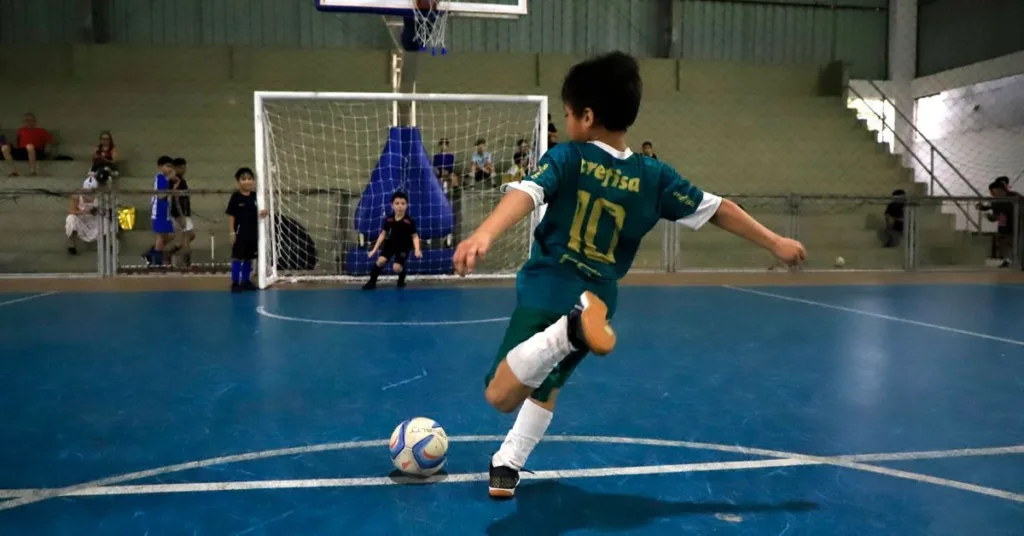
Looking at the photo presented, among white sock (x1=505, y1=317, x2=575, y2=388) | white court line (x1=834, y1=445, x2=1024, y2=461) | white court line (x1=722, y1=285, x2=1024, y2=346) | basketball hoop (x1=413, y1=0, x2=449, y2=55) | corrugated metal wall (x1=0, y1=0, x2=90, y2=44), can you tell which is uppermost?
corrugated metal wall (x1=0, y1=0, x2=90, y2=44)

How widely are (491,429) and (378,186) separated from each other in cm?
796

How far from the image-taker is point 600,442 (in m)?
3.26

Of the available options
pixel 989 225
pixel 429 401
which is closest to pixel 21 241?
pixel 429 401

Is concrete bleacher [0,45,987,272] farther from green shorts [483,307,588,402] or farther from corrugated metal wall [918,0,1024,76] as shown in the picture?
green shorts [483,307,588,402]

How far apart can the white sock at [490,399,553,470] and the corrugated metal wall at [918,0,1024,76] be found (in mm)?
19690

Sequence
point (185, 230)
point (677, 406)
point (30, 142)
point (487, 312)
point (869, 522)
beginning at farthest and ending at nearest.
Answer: point (30, 142)
point (185, 230)
point (487, 312)
point (677, 406)
point (869, 522)

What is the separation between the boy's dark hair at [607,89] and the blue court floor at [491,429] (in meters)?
1.33

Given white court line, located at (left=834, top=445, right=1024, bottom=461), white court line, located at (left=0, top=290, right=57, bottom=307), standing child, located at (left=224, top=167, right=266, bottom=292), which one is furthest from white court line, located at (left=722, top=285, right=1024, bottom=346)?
white court line, located at (left=0, top=290, right=57, bottom=307)

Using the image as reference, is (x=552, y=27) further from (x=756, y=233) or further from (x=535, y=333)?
(x=535, y=333)

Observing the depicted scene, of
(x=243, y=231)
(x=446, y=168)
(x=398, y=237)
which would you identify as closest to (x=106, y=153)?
(x=243, y=231)

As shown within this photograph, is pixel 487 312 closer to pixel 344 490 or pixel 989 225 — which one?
pixel 344 490

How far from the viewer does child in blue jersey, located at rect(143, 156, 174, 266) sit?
38.5ft

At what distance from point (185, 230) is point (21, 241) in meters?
3.09

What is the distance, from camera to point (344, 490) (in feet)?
8.76
